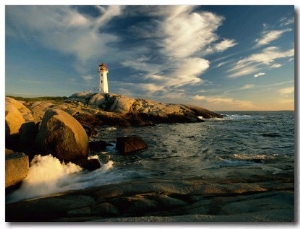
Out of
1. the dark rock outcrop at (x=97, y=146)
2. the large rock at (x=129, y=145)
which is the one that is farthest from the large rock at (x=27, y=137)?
the large rock at (x=129, y=145)

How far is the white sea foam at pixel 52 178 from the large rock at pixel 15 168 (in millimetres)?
158

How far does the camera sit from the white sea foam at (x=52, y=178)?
473 cm

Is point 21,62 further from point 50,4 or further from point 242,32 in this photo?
point 242,32

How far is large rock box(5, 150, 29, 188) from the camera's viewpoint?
4.55m

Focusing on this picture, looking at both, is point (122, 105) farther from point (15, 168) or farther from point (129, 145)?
point (15, 168)

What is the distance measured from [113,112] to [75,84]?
19.4 meters

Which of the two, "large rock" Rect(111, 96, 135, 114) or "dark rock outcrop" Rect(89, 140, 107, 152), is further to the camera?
"large rock" Rect(111, 96, 135, 114)

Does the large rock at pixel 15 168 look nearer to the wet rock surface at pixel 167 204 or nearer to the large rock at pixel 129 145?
the wet rock surface at pixel 167 204

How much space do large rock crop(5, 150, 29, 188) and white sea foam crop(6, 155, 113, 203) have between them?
16 cm

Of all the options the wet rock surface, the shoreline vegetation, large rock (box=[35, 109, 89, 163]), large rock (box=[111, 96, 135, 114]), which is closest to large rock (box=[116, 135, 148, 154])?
large rock (box=[35, 109, 89, 163])

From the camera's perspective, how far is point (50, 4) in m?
5.02

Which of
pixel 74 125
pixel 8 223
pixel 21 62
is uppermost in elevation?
pixel 21 62

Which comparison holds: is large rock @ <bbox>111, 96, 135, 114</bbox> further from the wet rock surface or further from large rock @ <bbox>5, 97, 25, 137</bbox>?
the wet rock surface

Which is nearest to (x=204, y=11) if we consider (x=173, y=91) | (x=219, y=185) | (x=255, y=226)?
(x=173, y=91)
